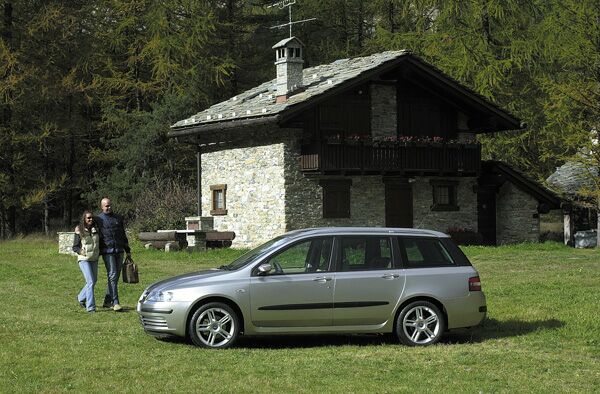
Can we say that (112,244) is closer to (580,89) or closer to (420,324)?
(420,324)

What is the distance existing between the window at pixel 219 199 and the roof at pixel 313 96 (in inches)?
92.5

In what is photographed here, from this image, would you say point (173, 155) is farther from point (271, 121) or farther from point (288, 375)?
point (288, 375)

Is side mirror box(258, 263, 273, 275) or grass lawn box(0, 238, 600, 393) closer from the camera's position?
grass lawn box(0, 238, 600, 393)

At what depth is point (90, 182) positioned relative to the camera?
44.9 m

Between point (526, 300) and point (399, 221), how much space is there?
1756cm

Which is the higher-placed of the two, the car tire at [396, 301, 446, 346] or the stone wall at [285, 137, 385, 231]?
the stone wall at [285, 137, 385, 231]

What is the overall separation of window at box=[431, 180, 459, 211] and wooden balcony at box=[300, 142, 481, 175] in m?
1.03

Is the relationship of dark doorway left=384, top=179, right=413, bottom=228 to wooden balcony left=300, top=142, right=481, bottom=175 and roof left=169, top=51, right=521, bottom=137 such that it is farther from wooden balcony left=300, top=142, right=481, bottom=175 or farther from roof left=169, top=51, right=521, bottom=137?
roof left=169, top=51, right=521, bottom=137

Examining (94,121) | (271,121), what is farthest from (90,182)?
(271,121)

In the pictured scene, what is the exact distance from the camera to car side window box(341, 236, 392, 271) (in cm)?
1230

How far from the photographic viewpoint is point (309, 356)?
1128 centimetres

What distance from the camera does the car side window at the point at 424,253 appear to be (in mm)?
12539

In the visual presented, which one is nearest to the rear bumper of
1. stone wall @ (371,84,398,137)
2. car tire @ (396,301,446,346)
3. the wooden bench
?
car tire @ (396,301,446,346)

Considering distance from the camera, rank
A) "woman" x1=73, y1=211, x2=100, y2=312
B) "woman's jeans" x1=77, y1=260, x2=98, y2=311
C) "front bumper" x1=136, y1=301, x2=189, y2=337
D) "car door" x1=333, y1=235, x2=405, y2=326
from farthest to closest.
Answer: "woman's jeans" x1=77, y1=260, x2=98, y2=311 → "woman" x1=73, y1=211, x2=100, y2=312 → "car door" x1=333, y1=235, x2=405, y2=326 → "front bumper" x1=136, y1=301, x2=189, y2=337
